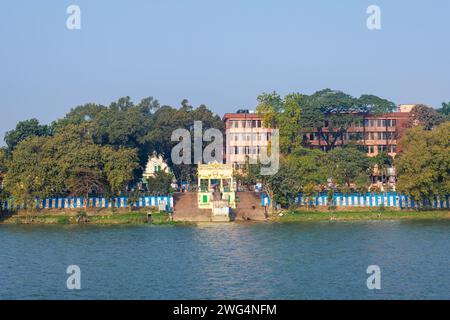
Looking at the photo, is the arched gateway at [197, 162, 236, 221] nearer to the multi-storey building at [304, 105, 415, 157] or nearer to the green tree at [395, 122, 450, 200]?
the green tree at [395, 122, 450, 200]

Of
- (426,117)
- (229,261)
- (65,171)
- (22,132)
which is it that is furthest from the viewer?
(426,117)

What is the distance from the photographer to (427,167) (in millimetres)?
58594

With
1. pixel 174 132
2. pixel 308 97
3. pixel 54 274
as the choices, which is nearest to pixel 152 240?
pixel 54 274

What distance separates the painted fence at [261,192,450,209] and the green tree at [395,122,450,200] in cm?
234

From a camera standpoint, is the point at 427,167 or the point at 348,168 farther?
the point at 348,168

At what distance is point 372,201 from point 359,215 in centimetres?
448

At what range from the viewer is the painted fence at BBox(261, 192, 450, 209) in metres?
62.4

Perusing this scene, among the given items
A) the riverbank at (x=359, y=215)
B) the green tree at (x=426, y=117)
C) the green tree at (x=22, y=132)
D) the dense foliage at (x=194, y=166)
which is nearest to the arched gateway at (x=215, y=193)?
the dense foliage at (x=194, y=166)

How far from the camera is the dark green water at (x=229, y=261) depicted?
31.0 metres

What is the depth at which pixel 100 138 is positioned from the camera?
72.7 metres

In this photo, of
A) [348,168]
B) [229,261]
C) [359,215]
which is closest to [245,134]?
[348,168]

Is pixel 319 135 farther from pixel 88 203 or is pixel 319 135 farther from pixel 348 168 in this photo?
pixel 88 203

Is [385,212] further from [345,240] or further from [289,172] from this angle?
[345,240]
